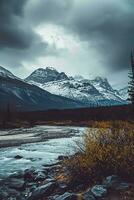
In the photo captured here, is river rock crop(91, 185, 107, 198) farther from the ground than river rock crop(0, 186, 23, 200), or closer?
farther from the ground

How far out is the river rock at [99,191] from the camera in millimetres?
11773

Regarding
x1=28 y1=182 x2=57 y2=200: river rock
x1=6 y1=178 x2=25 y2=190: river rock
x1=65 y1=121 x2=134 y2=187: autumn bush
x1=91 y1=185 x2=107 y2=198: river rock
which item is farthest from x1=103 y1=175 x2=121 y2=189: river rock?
x1=6 y1=178 x2=25 y2=190: river rock

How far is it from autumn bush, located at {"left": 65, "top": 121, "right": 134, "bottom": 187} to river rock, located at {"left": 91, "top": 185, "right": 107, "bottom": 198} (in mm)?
1111

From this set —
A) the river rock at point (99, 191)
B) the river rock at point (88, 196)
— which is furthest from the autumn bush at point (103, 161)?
the river rock at point (88, 196)

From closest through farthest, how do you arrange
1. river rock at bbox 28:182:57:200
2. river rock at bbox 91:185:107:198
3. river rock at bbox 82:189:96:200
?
river rock at bbox 82:189:96:200
river rock at bbox 91:185:107:198
river rock at bbox 28:182:57:200

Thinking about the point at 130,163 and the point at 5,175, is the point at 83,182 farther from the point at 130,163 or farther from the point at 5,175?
the point at 5,175

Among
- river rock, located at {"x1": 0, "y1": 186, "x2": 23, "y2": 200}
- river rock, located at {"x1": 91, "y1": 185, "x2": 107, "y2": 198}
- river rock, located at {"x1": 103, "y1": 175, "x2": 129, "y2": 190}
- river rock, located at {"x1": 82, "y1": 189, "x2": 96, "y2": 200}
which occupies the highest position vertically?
river rock, located at {"x1": 103, "y1": 175, "x2": 129, "y2": 190}

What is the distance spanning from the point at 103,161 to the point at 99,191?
1.82m

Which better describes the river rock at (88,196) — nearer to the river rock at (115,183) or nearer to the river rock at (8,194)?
the river rock at (115,183)

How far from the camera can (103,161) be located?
1366 cm

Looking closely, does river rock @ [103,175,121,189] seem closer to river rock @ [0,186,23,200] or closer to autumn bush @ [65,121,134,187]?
autumn bush @ [65,121,134,187]

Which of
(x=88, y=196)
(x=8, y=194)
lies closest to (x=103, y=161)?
(x=88, y=196)

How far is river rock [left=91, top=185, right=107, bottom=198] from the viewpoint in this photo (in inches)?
464

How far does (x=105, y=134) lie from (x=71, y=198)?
4.44 meters
